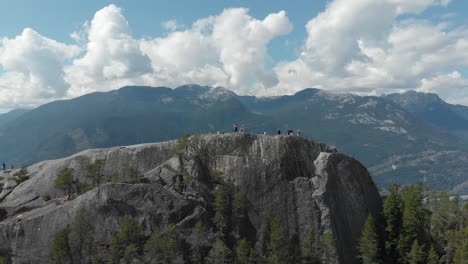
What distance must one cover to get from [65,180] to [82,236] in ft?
89.4

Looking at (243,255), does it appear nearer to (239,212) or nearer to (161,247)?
(239,212)

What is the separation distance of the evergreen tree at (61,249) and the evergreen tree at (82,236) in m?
1.92

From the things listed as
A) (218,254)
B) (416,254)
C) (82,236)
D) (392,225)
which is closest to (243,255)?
(218,254)

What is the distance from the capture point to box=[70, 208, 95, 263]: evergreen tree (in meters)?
105

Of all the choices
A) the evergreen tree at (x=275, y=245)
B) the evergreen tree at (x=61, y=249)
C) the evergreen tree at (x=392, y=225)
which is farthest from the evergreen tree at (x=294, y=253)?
the evergreen tree at (x=61, y=249)

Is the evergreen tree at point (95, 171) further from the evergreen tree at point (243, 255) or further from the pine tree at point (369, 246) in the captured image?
the pine tree at point (369, 246)

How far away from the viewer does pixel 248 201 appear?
124m

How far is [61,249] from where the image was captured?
100 meters

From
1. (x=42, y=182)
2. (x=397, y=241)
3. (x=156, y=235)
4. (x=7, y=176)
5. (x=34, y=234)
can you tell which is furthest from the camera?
(x=7, y=176)

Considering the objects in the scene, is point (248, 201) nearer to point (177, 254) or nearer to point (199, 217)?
point (199, 217)

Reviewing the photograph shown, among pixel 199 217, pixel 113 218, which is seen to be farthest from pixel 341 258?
pixel 113 218

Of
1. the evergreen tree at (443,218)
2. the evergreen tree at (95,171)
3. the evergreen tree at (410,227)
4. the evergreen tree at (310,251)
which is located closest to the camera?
the evergreen tree at (310,251)

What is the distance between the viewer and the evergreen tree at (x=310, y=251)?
354 ft

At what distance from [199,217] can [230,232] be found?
35.6 feet
